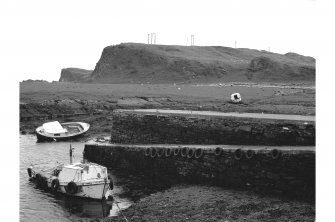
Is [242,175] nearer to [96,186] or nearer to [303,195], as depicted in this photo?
[303,195]

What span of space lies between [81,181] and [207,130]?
6092 millimetres

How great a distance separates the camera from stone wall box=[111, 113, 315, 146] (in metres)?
17.0

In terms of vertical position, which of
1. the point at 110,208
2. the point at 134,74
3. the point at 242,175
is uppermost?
the point at 134,74

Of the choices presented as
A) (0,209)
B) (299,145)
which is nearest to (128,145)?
(299,145)

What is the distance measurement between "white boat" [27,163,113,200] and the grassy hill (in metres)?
61.6

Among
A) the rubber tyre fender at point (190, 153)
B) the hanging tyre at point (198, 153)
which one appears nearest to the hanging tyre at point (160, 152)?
the rubber tyre fender at point (190, 153)

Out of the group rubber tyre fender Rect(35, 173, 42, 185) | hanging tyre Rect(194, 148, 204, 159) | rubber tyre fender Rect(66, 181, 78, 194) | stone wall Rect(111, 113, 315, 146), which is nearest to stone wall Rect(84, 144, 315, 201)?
hanging tyre Rect(194, 148, 204, 159)

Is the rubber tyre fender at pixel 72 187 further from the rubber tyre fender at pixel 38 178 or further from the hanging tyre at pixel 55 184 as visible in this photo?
the rubber tyre fender at pixel 38 178

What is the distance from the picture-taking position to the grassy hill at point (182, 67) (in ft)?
272

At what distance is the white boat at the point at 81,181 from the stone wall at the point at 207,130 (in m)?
4.87

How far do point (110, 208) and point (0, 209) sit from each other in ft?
35.9

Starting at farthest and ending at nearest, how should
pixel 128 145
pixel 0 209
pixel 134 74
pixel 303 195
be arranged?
pixel 134 74, pixel 128 145, pixel 303 195, pixel 0 209

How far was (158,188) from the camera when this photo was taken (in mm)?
19344

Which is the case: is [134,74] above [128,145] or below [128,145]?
above
